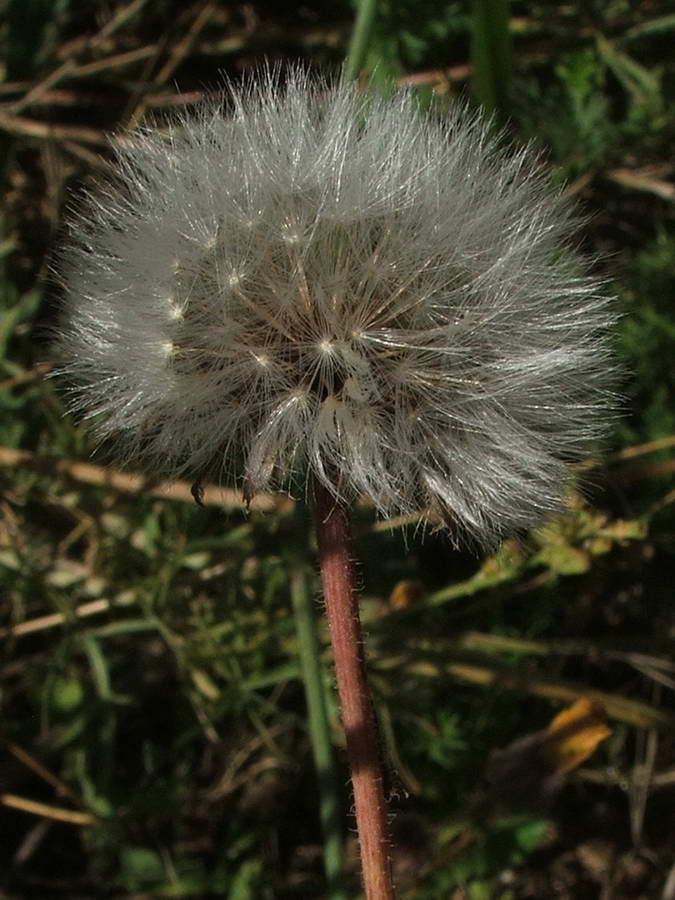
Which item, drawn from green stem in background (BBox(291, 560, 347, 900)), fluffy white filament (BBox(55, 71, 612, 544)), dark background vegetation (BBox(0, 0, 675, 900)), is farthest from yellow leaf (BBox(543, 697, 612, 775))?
fluffy white filament (BBox(55, 71, 612, 544))

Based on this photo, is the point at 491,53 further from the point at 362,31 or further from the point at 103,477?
the point at 103,477

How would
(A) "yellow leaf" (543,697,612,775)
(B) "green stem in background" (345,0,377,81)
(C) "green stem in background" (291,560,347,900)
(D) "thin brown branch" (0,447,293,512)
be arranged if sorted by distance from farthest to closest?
(D) "thin brown branch" (0,447,293,512) < (B) "green stem in background" (345,0,377,81) < (A) "yellow leaf" (543,697,612,775) < (C) "green stem in background" (291,560,347,900)

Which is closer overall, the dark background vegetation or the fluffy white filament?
the fluffy white filament

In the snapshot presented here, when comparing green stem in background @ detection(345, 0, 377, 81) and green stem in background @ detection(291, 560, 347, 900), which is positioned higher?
green stem in background @ detection(345, 0, 377, 81)

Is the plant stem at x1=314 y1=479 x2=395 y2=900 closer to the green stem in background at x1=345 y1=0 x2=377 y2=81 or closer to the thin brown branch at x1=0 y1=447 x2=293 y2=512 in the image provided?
the thin brown branch at x1=0 y1=447 x2=293 y2=512

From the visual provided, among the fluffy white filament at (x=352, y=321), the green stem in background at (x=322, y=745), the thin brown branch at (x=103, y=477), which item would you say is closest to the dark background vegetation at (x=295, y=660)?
the thin brown branch at (x=103, y=477)

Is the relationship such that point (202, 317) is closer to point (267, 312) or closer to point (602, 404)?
point (267, 312)
